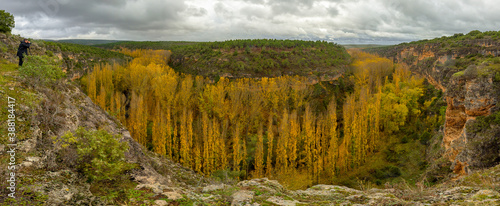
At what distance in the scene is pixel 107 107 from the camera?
32906 mm

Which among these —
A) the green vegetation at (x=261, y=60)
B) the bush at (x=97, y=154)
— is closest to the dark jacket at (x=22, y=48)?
the bush at (x=97, y=154)

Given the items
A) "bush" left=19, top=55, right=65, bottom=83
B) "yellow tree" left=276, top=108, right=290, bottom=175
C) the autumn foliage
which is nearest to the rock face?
the autumn foliage

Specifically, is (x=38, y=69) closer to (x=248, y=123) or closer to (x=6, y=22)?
(x=6, y=22)

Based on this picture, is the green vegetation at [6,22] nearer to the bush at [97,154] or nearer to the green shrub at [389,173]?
the bush at [97,154]

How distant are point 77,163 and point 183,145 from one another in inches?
781

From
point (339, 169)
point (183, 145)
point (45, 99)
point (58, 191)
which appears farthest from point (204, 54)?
point (58, 191)

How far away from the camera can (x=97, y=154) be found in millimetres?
7090

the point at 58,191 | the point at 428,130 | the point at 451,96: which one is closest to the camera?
the point at 58,191

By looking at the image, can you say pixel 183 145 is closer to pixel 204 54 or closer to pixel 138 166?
pixel 138 166

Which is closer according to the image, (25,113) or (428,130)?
(25,113)

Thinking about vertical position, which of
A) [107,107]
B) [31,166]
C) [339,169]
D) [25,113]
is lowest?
[339,169]

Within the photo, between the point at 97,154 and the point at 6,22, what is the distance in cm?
2070

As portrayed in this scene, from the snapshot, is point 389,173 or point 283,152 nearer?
A: point 283,152

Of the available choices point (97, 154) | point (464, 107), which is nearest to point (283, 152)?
point (464, 107)
